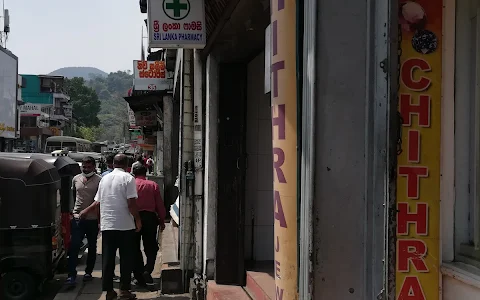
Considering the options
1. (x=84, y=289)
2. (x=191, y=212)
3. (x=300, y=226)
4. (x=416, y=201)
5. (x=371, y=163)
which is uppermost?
(x=371, y=163)

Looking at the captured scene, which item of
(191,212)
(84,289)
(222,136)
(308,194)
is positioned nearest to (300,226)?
(308,194)

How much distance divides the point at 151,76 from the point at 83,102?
81.8 metres

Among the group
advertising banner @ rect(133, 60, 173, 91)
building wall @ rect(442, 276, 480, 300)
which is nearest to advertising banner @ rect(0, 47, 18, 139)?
advertising banner @ rect(133, 60, 173, 91)

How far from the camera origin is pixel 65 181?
8070 mm

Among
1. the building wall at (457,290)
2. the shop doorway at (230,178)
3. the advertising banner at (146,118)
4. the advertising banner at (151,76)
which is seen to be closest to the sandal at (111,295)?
the shop doorway at (230,178)

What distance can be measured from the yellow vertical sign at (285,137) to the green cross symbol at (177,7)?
3296mm

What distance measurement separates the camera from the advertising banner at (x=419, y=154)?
7.91 ft

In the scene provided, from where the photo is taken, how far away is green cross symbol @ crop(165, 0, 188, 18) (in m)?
5.83

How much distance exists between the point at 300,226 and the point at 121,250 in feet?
12.6

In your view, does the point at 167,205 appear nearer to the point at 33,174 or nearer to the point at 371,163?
the point at 33,174

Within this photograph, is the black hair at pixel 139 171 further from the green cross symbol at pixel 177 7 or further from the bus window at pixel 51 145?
the bus window at pixel 51 145

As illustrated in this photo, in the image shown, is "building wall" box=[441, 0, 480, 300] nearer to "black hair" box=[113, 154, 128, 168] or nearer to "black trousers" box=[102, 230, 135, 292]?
"black trousers" box=[102, 230, 135, 292]

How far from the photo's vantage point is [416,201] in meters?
2.43

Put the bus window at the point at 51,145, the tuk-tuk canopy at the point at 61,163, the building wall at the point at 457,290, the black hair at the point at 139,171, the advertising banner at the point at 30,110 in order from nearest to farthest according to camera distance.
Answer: the building wall at the point at 457,290, the black hair at the point at 139,171, the tuk-tuk canopy at the point at 61,163, the bus window at the point at 51,145, the advertising banner at the point at 30,110
